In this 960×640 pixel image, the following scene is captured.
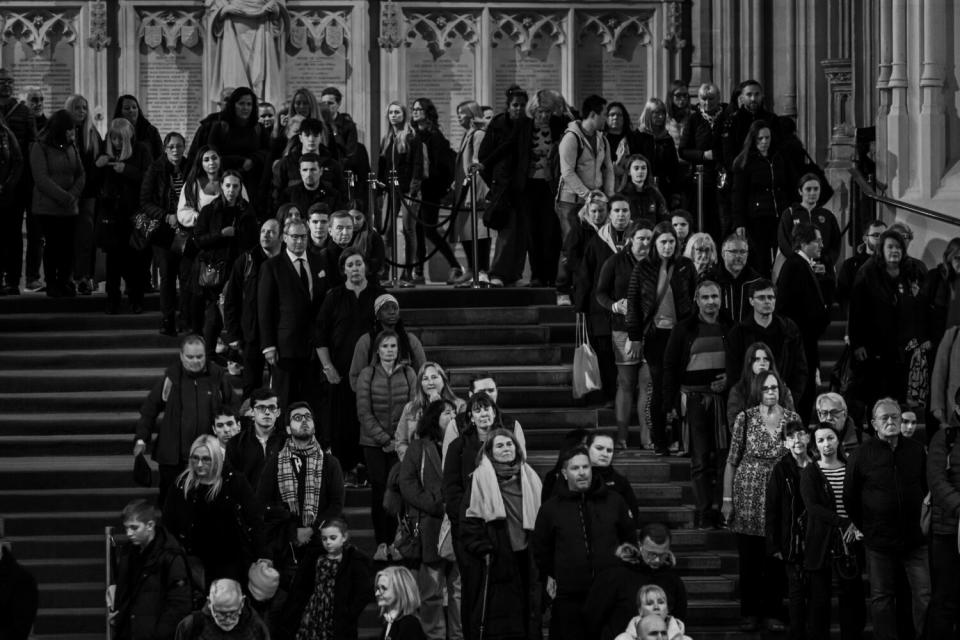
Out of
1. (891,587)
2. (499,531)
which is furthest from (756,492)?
(499,531)

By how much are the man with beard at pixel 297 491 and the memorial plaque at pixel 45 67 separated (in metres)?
11.6

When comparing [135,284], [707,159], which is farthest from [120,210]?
[707,159]

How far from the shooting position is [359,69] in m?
25.2

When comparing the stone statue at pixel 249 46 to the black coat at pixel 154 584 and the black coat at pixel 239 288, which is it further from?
the black coat at pixel 154 584

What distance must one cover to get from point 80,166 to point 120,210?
0.62 m

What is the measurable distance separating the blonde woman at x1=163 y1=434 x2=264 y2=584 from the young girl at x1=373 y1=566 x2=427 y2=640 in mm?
1329

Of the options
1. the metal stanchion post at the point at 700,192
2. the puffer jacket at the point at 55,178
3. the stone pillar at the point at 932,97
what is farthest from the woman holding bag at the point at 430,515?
the stone pillar at the point at 932,97

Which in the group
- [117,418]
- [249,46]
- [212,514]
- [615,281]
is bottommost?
[212,514]

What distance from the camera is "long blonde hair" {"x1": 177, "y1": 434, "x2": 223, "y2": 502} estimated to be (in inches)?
540

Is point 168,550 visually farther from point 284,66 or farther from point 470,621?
point 284,66

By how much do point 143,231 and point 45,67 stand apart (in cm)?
719

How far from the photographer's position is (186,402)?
15023mm

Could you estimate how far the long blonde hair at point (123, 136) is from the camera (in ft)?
63.7

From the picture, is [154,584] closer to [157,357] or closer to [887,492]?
[887,492]
